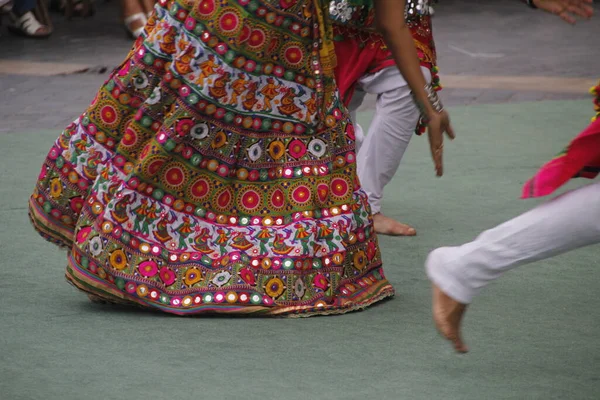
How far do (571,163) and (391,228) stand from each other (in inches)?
78.1

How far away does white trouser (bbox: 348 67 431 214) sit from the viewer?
14.5 ft

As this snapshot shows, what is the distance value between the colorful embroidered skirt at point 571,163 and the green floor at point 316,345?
580 mm

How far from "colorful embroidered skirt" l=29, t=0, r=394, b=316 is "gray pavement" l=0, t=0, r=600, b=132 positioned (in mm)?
3297

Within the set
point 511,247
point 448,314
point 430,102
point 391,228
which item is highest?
point 430,102

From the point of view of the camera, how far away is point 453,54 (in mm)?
9453

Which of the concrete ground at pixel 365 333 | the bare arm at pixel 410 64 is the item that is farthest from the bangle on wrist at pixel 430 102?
the concrete ground at pixel 365 333

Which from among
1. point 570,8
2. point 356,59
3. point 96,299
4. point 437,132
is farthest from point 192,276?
point 570,8

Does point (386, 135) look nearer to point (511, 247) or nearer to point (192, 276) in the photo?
point (192, 276)

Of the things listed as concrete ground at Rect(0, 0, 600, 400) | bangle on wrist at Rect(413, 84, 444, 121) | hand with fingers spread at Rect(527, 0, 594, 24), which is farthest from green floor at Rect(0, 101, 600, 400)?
hand with fingers spread at Rect(527, 0, 594, 24)

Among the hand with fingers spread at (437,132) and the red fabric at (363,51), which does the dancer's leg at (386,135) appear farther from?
the hand with fingers spread at (437,132)

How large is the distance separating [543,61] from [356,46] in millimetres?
5138

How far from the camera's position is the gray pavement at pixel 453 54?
24.8 ft

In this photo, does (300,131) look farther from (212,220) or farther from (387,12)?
(387,12)

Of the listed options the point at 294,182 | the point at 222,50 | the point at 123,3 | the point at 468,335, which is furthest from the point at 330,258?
the point at 123,3
